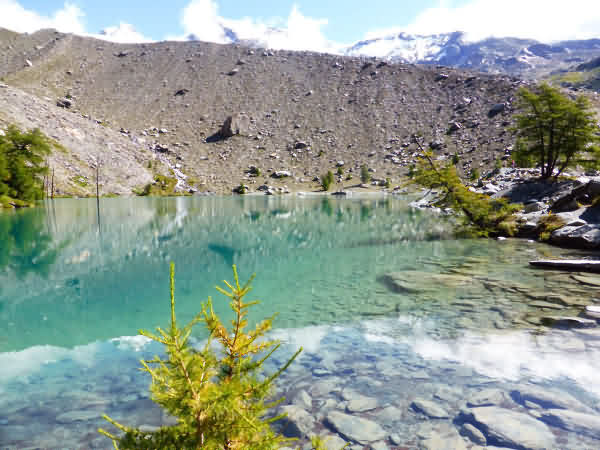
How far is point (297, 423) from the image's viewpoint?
611 cm

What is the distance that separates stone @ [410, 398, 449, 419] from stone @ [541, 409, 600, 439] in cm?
160

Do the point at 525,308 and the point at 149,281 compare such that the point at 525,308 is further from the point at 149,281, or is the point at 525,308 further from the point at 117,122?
the point at 117,122

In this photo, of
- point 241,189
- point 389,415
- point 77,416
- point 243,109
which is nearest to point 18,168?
point 241,189

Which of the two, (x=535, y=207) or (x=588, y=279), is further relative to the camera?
(x=535, y=207)

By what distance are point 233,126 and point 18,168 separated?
75.3 m

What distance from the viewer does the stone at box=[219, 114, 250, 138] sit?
122438 mm

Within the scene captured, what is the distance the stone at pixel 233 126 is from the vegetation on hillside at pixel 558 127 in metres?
100

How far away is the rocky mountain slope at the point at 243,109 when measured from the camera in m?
98.4

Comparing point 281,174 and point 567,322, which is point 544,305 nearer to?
point 567,322

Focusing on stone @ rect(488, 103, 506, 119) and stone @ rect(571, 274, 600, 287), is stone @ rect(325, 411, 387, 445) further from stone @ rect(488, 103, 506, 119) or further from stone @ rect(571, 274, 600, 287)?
stone @ rect(488, 103, 506, 119)

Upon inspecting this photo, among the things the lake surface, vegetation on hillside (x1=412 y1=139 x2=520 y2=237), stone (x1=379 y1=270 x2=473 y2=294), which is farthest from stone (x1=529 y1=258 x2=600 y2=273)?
vegetation on hillside (x1=412 y1=139 x2=520 y2=237)

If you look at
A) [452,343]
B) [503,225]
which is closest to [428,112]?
Result: [503,225]

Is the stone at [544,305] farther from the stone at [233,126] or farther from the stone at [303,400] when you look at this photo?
the stone at [233,126]

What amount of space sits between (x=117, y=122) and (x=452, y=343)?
138m
